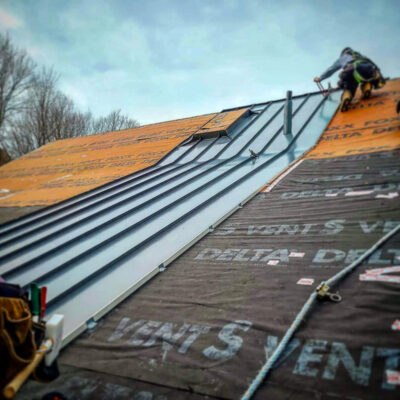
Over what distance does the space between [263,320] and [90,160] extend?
8.05 m

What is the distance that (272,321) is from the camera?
66.7 inches

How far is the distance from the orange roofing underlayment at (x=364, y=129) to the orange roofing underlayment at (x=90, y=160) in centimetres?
280

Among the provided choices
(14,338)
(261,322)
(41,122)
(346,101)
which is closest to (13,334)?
(14,338)

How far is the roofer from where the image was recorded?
675 centimetres

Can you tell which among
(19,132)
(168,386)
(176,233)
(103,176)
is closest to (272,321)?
(168,386)

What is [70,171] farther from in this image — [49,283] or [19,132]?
[19,132]

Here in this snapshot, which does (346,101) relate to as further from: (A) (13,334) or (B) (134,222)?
(A) (13,334)

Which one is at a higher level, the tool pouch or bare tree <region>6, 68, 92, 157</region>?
bare tree <region>6, 68, 92, 157</region>

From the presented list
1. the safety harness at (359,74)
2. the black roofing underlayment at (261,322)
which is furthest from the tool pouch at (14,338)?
the safety harness at (359,74)

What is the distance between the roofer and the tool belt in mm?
7372

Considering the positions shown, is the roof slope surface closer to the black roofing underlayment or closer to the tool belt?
the black roofing underlayment

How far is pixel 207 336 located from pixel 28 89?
23.5 metres

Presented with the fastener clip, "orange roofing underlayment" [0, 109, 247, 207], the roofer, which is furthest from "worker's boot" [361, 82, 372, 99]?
the fastener clip

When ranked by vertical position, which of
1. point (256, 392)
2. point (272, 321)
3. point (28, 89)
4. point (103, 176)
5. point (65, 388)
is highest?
point (28, 89)
